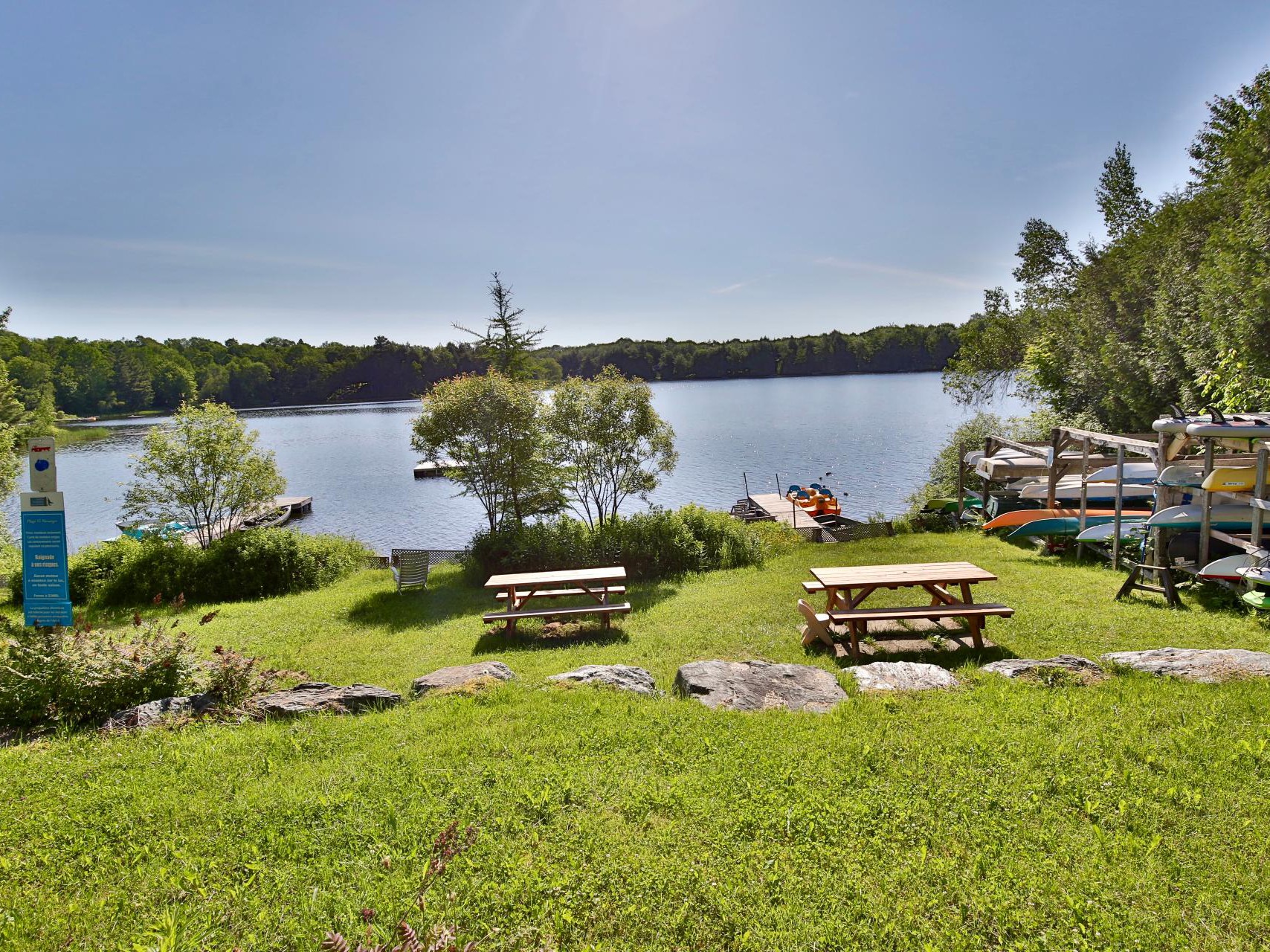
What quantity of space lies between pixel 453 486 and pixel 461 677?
34.3m

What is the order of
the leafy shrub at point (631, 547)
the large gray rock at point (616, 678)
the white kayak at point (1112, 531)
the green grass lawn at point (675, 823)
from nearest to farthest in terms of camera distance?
the green grass lawn at point (675, 823) → the large gray rock at point (616, 678) → the white kayak at point (1112, 531) → the leafy shrub at point (631, 547)

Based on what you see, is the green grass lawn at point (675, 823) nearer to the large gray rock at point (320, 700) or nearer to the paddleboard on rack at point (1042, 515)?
the large gray rock at point (320, 700)

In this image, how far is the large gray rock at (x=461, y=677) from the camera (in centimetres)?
622

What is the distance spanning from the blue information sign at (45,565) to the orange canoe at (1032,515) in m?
14.5

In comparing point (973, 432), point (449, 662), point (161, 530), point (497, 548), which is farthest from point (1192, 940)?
point (973, 432)

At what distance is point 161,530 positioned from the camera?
58.3 ft

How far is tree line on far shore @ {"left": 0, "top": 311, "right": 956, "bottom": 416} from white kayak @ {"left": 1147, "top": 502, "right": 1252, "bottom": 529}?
33429mm

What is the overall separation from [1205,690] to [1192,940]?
3191 mm

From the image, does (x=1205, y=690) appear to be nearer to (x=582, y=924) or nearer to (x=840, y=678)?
(x=840, y=678)

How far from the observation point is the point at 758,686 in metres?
5.88

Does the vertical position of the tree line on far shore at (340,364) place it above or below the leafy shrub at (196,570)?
above

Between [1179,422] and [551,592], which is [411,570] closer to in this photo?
[551,592]

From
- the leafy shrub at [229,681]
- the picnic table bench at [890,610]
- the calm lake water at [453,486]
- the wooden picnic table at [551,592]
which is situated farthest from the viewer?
the calm lake water at [453,486]

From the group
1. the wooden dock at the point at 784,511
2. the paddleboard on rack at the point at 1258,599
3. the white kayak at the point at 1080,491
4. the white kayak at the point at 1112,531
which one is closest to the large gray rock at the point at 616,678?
the paddleboard on rack at the point at 1258,599
